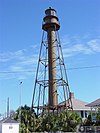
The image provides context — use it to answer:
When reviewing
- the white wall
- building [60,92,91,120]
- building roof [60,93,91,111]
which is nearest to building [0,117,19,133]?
the white wall

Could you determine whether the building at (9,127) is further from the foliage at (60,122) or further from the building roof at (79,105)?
the building roof at (79,105)

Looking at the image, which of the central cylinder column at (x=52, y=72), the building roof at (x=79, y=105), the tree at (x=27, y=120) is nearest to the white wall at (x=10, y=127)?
the tree at (x=27, y=120)

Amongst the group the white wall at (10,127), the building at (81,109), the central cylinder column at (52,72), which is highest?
the central cylinder column at (52,72)

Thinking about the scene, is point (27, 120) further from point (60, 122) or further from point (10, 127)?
point (10, 127)

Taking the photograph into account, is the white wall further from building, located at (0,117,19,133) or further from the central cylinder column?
the central cylinder column

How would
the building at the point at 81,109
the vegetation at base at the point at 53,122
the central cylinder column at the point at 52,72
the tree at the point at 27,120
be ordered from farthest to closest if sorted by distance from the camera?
the building at the point at 81,109 < the central cylinder column at the point at 52,72 < the vegetation at base at the point at 53,122 < the tree at the point at 27,120

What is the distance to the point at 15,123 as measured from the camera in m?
43.7

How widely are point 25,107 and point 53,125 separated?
19.3 metres

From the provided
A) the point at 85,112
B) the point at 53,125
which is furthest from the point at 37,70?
the point at 85,112

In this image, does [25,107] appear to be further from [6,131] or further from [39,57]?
[6,131]

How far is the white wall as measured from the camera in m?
43.2

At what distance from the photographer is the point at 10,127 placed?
4372cm

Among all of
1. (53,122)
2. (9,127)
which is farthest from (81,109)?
(9,127)

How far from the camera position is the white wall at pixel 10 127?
142ft
